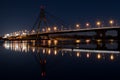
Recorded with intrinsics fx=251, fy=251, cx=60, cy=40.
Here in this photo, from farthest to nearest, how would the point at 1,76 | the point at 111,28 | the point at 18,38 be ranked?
the point at 18,38 → the point at 111,28 → the point at 1,76

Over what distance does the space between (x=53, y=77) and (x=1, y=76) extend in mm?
2597

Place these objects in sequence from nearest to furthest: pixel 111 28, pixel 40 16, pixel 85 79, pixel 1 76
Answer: pixel 85 79, pixel 1 76, pixel 111 28, pixel 40 16

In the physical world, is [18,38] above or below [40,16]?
below

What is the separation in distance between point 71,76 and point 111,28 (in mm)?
48160

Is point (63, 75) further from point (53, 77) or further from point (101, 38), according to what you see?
point (101, 38)

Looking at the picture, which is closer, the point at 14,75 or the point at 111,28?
the point at 14,75

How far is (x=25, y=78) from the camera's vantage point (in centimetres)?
1196

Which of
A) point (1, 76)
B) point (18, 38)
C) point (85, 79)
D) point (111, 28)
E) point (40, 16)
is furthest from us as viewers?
point (18, 38)

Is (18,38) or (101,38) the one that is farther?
(18,38)

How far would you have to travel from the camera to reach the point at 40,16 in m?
72.7

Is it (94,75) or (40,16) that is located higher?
(40,16)

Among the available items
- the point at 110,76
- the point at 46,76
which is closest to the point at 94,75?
the point at 110,76

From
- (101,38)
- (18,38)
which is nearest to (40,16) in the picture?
(101,38)

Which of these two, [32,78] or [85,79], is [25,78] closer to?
[32,78]
